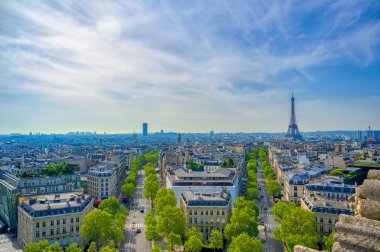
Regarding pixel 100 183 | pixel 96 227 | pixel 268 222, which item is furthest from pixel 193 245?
pixel 100 183

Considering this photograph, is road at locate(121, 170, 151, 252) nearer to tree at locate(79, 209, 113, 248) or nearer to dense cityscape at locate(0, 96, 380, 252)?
→ dense cityscape at locate(0, 96, 380, 252)

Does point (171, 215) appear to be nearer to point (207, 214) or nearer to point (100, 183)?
point (207, 214)

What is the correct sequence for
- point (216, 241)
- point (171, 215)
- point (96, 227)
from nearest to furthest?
1. point (96, 227)
2. point (216, 241)
3. point (171, 215)

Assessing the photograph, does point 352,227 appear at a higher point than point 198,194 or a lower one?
higher

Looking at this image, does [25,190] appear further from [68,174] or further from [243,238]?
[243,238]

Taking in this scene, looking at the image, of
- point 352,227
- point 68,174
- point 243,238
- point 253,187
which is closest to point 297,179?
point 253,187

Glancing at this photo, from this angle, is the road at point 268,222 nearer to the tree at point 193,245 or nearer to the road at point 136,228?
the tree at point 193,245
